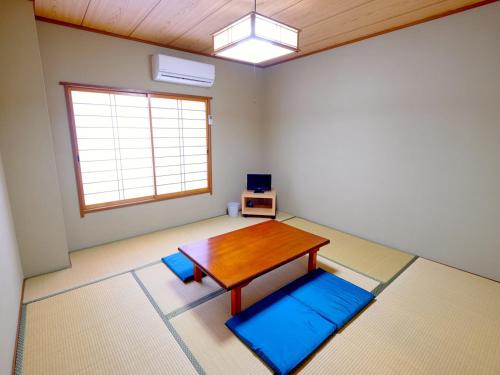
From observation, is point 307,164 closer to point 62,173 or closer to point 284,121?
point 284,121

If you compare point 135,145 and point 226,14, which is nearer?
point 226,14

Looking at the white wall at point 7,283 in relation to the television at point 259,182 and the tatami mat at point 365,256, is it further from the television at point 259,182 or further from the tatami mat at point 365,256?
the television at point 259,182

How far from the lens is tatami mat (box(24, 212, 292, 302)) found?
2.49 meters

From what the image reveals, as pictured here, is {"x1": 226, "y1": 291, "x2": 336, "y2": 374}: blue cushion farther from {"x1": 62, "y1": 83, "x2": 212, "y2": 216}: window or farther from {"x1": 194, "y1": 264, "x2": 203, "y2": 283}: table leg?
{"x1": 62, "y1": 83, "x2": 212, "y2": 216}: window

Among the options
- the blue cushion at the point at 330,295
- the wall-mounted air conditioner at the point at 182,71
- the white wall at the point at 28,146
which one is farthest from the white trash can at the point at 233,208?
the white wall at the point at 28,146

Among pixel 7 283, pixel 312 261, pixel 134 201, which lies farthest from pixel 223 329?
pixel 134 201

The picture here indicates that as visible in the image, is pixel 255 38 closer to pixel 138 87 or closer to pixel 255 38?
pixel 255 38

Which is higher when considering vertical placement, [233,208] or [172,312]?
[233,208]

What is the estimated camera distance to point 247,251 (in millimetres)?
2395

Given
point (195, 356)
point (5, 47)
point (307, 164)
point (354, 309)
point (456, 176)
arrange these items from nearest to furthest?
point (195, 356) < point (354, 309) < point (5, 47) < point (456, 176) < point (307, 164)

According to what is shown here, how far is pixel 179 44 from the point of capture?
134 inches

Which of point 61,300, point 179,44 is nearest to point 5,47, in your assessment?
point 179,44

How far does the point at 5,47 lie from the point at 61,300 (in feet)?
7.27

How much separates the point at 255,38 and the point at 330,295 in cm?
211
